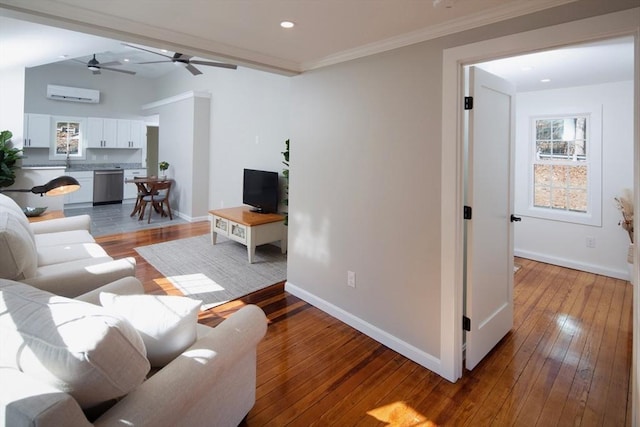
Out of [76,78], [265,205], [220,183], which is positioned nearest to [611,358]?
[265,205]

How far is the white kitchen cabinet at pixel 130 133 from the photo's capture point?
8.76 m

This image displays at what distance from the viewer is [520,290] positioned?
3732 millimetres

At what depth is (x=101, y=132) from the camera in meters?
8.46

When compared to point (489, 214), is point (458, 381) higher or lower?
lower

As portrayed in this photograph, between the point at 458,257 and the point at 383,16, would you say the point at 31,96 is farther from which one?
the point at 458,257

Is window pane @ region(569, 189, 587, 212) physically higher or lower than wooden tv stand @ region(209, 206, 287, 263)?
higher

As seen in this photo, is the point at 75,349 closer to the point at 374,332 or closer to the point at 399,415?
the point at 399,415

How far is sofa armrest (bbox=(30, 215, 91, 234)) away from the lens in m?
3.58

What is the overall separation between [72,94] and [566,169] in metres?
9.80

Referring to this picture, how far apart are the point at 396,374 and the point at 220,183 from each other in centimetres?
526

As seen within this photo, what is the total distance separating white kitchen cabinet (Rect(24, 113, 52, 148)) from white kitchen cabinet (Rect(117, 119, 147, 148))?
1426 millimetres

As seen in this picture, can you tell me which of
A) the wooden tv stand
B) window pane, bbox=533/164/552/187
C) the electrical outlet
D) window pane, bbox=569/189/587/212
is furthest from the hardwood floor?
window pane, bbox=533/164/552/187

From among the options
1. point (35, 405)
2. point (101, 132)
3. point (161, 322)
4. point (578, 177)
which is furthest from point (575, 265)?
point (101, 132)

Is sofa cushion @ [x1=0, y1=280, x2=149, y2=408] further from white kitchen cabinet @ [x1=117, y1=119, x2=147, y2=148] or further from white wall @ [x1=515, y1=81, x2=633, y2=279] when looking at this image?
white kitchen cabinet @ [x1=117, y1=119, x2=147, y2=148]
